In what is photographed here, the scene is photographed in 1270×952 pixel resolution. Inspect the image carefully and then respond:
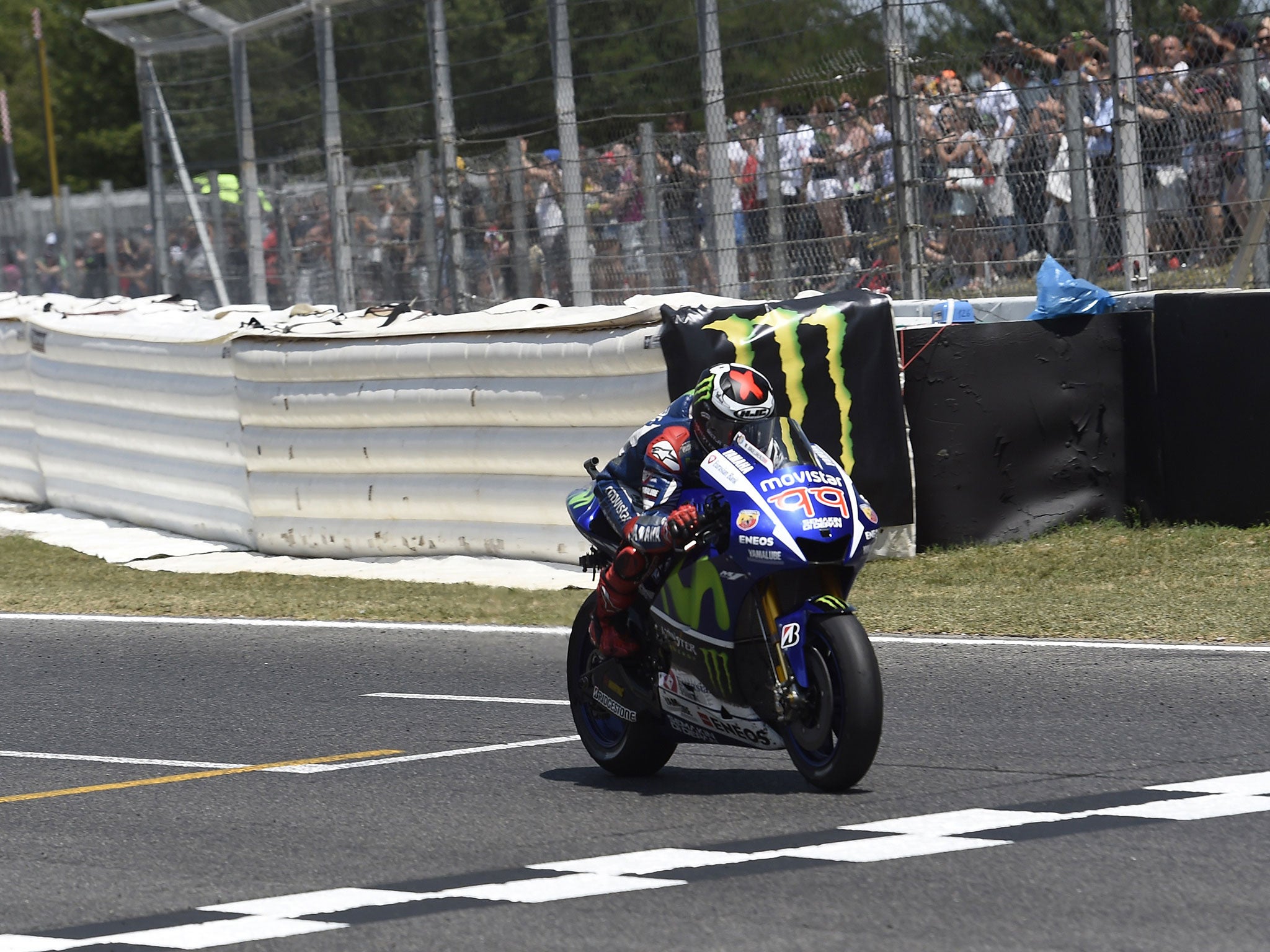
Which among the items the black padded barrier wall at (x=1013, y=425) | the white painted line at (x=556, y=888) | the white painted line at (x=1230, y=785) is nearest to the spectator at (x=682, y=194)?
the black padded barrier wall at (x=1013, y=425)

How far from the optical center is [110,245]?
23766mm

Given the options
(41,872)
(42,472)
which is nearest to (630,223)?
(42,472)

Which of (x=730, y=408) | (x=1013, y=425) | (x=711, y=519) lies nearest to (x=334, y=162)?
(x=1013, y=425)

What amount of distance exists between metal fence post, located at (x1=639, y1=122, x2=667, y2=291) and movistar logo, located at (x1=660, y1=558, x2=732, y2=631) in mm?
7498

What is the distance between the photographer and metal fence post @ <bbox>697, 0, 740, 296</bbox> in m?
13.6

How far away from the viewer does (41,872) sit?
5.99m

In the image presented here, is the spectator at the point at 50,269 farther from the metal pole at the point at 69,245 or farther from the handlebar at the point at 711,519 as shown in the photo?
the handlebar at the point at 711,519

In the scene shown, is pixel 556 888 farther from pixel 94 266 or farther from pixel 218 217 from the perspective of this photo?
pixel 94 266

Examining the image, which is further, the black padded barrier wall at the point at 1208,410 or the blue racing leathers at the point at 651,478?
the black padded barrier wall at the point at 1208,410

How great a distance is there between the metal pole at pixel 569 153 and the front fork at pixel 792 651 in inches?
339

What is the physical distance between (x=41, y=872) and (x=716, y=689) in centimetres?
218

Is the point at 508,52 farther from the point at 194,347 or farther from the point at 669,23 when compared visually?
the point at 194,347

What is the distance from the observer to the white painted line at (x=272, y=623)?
11.0m

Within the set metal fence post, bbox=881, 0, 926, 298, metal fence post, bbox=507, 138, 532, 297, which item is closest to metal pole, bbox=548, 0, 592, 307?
metal fence post, bbox=507, 138, 532, 297
